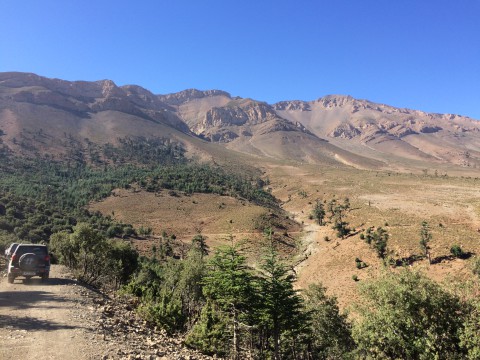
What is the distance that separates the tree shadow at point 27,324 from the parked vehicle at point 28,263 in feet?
25.2

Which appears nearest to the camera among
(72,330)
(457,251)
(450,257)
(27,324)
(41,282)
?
(72,330)

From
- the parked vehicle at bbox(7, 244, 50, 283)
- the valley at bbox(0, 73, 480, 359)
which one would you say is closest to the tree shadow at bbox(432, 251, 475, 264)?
the valley at bbox(0, 73, 480, 359)

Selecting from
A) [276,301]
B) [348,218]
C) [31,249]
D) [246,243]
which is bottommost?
[348,218]

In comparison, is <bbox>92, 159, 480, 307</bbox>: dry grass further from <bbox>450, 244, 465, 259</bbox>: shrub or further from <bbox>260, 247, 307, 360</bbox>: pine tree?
<bbox>260, 247, 307, 360</bbox>: pine tree

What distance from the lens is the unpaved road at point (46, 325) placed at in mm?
9773

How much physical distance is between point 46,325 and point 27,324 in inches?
26.7

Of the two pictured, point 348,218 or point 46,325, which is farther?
point 348,218

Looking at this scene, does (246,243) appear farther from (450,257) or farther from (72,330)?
(450,257)

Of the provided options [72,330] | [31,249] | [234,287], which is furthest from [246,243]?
[72,330]

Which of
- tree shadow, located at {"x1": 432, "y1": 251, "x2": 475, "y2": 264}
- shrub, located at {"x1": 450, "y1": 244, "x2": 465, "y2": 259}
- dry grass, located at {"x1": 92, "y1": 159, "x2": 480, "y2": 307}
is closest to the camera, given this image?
tree shadow, located at {"x1": 432, "y1": 251, "x2": 475, "y2": 264}

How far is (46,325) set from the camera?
472 inches

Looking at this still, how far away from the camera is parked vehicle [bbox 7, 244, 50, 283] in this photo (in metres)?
19.2

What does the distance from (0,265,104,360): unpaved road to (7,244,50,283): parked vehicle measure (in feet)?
3.98

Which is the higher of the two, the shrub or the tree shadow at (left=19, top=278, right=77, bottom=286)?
the tree shadow at (left=19, top=278, right=77, bottom=286)
